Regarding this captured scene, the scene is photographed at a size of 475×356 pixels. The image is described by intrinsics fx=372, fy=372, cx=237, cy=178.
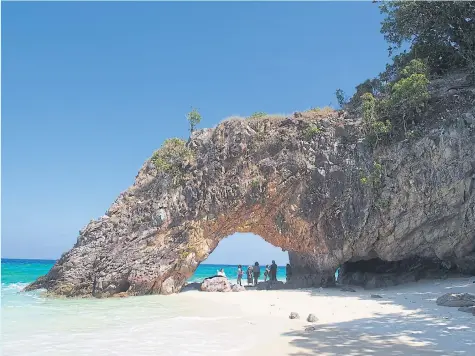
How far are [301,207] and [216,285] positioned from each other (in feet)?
17.8

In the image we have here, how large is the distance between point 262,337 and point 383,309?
441 cm

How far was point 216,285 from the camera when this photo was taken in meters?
17.3

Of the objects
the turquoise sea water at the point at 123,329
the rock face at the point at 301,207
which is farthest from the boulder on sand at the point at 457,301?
the turquoise sea water at the point at 123,329

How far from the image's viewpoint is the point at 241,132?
1908cm

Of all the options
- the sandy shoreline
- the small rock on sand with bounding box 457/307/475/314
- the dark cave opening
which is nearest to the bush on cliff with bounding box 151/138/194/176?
the sandy shoreline

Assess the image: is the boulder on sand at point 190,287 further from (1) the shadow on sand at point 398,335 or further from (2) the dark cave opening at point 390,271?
(1) the shadow on sand at point 398,335

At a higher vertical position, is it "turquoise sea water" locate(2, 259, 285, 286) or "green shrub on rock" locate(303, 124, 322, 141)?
"green shrub on rock" locate(303, 124, 322, 141)

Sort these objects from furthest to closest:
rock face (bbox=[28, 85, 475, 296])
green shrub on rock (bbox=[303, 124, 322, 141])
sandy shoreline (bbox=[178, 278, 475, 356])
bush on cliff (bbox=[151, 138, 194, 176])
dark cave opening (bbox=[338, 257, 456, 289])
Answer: bush on cliff (bbox=[151, 138, 194, 176]), green shrub on rock (bbox=[303, 124, 322, 141]), dark cave opening (bbox=[338, 257, 456, 289]), rock face (bbox=[28, 85, 475, 296]), sandy shoreline (bbox=[178, 278, 475, 356])

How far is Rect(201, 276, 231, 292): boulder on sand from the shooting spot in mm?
17078

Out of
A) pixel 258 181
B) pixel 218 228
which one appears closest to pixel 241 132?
pixel 258 181

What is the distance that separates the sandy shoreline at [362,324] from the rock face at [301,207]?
322 centimetres

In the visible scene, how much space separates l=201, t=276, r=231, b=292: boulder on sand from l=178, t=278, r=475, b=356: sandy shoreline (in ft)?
11.5

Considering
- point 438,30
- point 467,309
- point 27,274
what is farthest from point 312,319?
point 27,274

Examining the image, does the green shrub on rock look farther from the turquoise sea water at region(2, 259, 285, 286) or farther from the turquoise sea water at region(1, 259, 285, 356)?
the turquoise sea water at region(2, 259, 285, 286)
